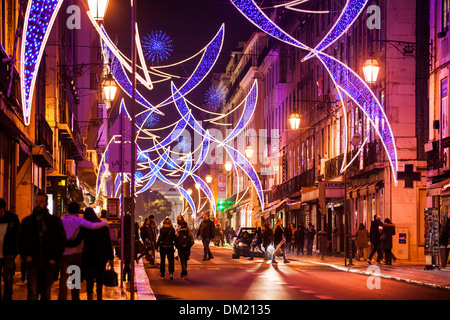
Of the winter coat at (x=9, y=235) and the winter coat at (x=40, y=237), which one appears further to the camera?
the winter coat at (x=9, y=235)

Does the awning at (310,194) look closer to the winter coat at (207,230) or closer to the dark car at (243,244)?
the dark car at (243,244)

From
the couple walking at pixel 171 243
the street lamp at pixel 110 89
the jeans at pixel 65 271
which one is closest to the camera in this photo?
the jeans at pixel 65 271

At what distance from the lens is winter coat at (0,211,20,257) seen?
1425cm

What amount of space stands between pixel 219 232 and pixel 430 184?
36142 mm

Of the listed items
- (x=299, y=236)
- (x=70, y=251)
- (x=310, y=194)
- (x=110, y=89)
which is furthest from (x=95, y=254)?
(x=299, y=236)

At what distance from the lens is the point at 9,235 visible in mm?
14281

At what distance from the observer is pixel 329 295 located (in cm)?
1778

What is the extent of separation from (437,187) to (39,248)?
2195 cm

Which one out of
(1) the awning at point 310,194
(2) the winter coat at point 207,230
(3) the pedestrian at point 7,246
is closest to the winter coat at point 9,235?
(3) the pedestrian at point 7,246

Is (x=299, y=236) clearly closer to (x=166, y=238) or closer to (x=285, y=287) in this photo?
(x=166, y=238)

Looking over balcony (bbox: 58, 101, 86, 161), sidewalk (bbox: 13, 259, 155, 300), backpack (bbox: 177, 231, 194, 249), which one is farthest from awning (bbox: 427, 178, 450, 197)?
balcony (bbox: 58, 101, 86, 161)

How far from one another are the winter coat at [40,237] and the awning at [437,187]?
66.1ft

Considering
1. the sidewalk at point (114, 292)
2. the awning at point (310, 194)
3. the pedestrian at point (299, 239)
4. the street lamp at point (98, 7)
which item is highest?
the street lamp at point (98, 7)

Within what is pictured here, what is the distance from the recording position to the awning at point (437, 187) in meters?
31.4
